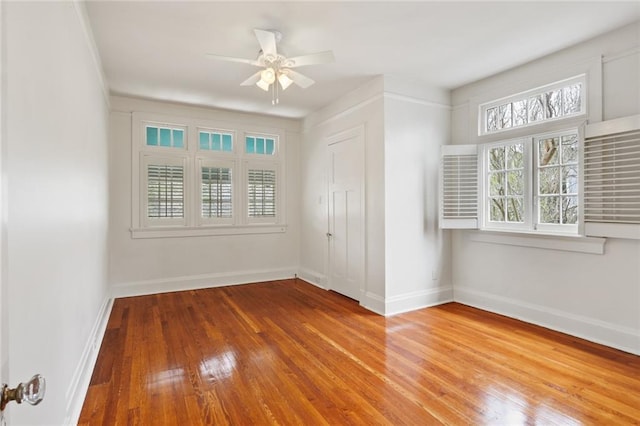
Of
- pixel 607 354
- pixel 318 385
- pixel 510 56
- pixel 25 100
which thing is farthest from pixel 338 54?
pixel 607 354

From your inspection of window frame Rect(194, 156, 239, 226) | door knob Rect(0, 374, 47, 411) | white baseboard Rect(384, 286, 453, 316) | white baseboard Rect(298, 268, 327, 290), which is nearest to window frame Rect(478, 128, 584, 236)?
white baseboard Rect(384, 286, 453, 316)

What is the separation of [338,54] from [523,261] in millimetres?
3025

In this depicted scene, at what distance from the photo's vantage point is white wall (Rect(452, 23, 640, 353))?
2971 mm

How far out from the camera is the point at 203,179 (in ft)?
17.7

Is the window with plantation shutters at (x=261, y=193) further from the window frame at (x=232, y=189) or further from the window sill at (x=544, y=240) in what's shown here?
the window sill at (x=544, y=240)

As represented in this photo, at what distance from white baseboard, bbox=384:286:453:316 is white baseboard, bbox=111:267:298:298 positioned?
2.46 meters

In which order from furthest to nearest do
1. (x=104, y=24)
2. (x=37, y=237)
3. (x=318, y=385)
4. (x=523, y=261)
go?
(x=523, y=261)
(x=104, y=24)
(x=318, y=385)
(x=37, y=237)

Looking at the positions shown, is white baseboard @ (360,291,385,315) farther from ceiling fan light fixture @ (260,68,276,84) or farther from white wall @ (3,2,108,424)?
white wall @ (3,2,108,424)

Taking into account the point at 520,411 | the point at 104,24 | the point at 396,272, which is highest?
the point at 104,24

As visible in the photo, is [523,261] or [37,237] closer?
[37,237]

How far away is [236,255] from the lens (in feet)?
18.5

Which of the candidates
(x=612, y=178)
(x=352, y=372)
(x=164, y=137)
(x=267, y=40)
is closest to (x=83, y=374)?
(x=352, y=372)

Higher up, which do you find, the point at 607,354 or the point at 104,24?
the point at 104,24

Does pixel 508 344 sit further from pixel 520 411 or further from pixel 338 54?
pixel 338 54
